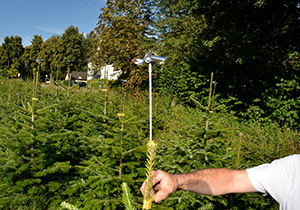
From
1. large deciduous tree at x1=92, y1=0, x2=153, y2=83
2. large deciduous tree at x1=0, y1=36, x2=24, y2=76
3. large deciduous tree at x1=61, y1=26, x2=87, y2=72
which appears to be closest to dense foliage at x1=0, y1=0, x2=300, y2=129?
large deciduous tree at x1=92, y1=0, x2=153, y2=83

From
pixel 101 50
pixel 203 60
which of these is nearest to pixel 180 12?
pixel 203 60

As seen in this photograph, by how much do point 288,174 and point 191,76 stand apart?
996 cm

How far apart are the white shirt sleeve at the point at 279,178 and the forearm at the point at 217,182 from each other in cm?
8

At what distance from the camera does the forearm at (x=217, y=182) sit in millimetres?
1453

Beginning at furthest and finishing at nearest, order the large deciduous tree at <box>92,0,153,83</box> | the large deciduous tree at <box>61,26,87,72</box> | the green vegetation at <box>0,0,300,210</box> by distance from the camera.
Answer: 1. the large deciduous tree at <box>61,26,87,72</box>
2. the large deciduous tree at <box>92,0,153,83</box>
3. the green vegetation at <box>0,0,300,210</box>

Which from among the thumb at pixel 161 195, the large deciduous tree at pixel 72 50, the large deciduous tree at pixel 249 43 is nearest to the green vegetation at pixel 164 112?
the large deciduous tree at pixel 249 43

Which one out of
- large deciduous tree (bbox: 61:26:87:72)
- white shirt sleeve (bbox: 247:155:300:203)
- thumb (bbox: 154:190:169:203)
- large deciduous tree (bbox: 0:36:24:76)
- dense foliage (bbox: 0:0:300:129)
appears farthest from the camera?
large deciduous tree (bbox: 0:36:24:76)

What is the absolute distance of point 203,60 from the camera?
1074 cm

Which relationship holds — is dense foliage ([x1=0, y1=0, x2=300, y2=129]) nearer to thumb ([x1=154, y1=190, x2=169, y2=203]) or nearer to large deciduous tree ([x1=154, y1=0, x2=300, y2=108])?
large deciduous tree ([x1=154, y1=0, x2=300, y2=108])

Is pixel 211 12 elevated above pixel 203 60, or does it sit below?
above

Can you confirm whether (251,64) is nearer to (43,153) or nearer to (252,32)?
(252,32)

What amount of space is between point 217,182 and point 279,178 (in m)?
0.40

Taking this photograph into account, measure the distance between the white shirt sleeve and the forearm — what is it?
0.28 feet

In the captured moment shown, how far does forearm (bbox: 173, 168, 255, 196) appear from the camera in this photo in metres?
1.45
